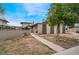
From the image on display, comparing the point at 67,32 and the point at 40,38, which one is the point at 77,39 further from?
the point at 40,38

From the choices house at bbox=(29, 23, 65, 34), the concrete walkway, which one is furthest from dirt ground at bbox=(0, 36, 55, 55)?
house at bbox=(29, 23, 65, 34)

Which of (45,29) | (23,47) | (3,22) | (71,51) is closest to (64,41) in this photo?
(71,51)

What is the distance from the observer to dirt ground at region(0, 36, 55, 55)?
3.62m

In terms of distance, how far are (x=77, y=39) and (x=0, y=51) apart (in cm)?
114

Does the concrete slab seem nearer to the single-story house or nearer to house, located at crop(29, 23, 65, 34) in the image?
house, located at crop(29, 23, 65, 34)

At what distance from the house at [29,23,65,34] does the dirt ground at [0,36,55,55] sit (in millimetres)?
151

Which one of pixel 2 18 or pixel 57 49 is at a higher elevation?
pixel 2 18

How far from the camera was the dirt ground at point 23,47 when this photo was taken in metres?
3.62

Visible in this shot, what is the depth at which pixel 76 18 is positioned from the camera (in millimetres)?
3654

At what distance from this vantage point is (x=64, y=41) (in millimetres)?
3695

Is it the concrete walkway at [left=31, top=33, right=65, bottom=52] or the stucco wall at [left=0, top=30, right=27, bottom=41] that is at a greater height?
the stucco wall at [left=0, top=30, right=27, bottom=41]

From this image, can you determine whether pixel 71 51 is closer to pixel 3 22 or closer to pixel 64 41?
pixel 64 41
